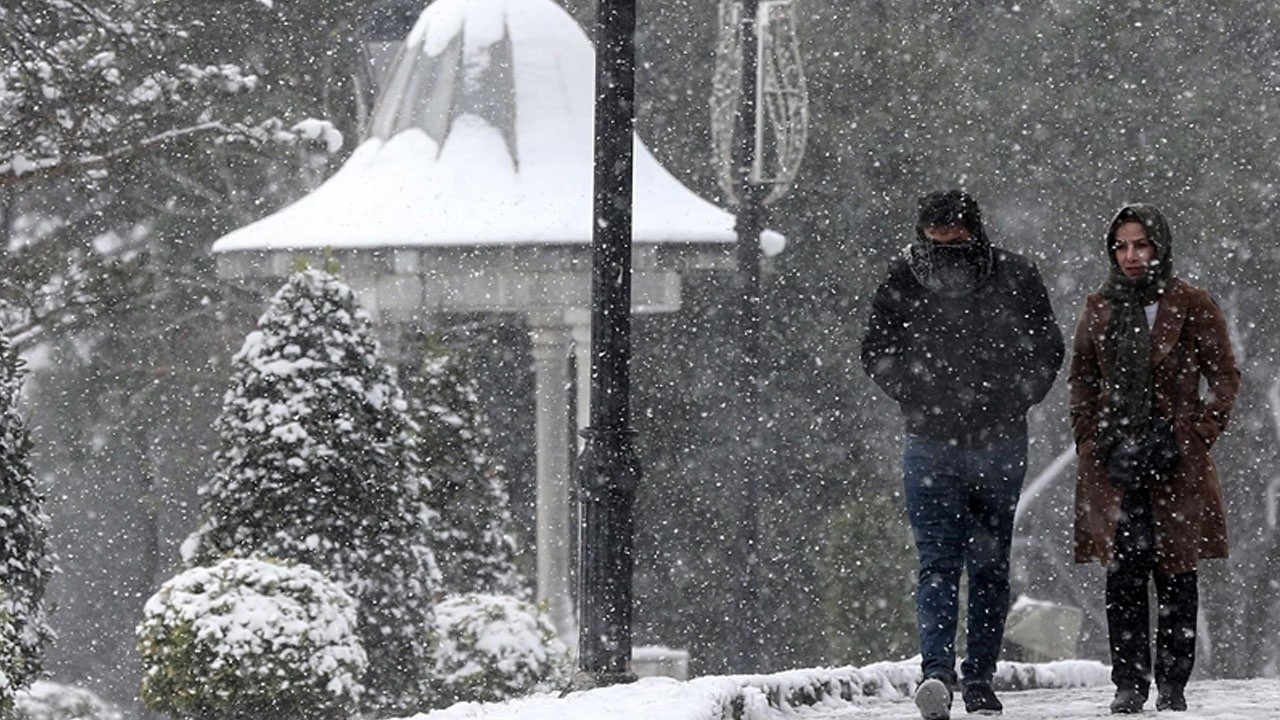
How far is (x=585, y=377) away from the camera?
17094 millimetres

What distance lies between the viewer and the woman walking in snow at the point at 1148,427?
24.4ft

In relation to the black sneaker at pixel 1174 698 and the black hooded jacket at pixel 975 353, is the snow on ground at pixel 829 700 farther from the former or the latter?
the black hooded jacket at pixel 975 353

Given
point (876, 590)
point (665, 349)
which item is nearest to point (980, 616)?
point (876, 590)

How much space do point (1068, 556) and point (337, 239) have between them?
1610 cm

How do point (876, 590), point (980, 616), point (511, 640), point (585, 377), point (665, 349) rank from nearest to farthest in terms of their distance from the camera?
point (980, 616) < point (511, 640) < point (585, 377) < point (876, 590) < point (665, 349)

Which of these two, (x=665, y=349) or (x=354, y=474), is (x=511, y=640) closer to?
(x=354, y=474)

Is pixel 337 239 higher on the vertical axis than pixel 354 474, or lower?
higher

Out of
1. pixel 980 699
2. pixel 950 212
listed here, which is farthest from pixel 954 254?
pixel 980 699

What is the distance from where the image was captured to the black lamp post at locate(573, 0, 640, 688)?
8.11 m

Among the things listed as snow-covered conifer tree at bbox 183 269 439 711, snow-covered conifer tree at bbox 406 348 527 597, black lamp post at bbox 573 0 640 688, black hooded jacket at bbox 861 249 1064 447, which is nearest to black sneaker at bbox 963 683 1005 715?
black hooded jacket at bbox 861 249 1064 447

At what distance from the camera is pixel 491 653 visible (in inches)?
563

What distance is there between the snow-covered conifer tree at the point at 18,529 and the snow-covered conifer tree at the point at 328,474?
2.78ft

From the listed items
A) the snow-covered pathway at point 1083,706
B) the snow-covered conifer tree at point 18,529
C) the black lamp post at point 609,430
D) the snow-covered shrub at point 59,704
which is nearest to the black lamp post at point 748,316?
the snow-covered conifer tree at point 18,529

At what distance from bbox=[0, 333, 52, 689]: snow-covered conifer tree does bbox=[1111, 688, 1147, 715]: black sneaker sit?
6.44m
